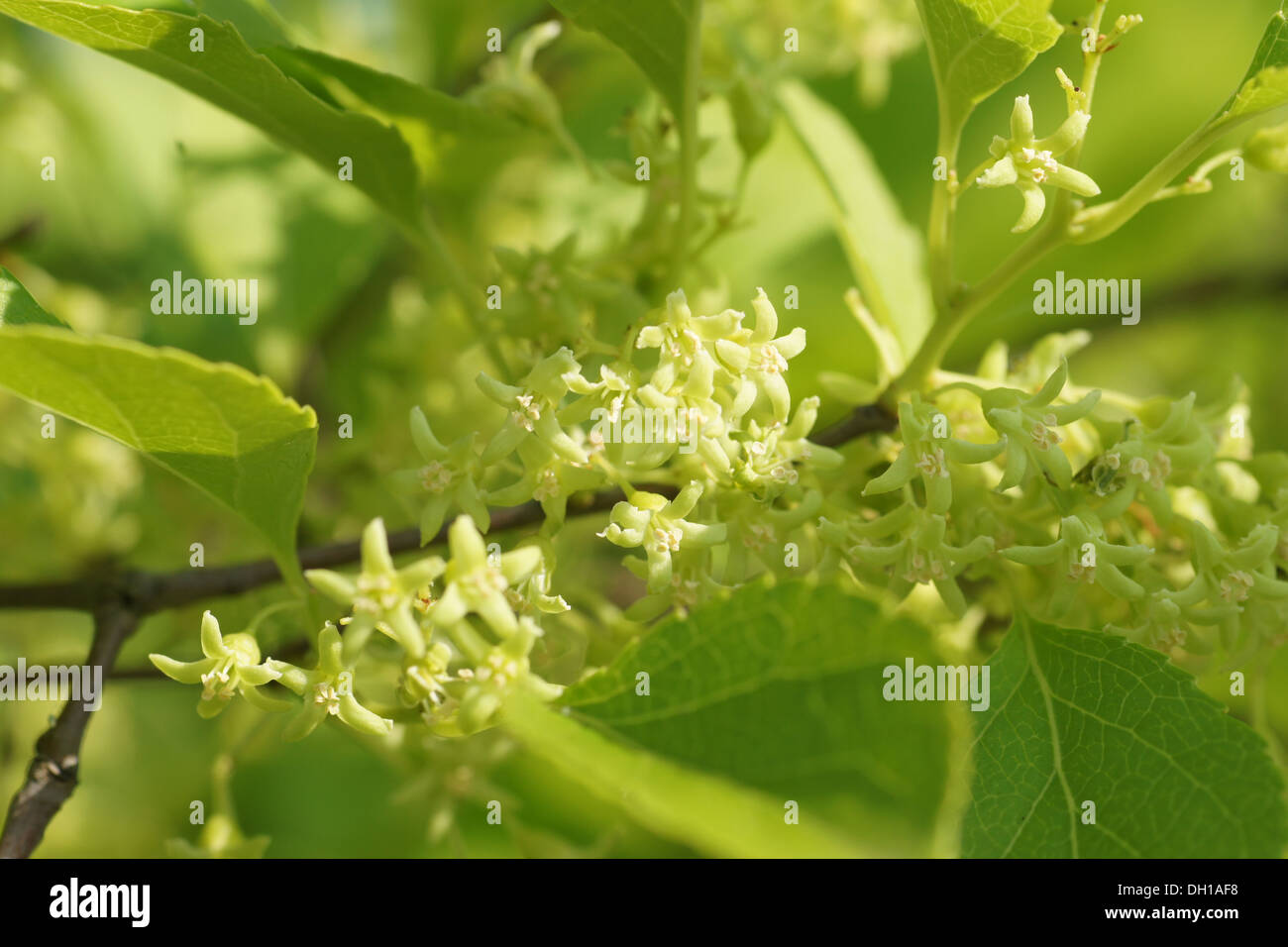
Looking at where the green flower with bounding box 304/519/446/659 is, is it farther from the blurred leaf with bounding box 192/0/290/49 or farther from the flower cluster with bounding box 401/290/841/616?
the blurred leaf with bounding box 192/0/290/49

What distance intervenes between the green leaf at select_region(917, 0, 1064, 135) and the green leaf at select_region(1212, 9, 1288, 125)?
238 millimetres

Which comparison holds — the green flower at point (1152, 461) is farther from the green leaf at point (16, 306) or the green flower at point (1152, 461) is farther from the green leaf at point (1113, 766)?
the green leaf at point (16, 306)

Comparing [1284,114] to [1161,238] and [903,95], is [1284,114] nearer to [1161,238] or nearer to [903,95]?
[1161,238]

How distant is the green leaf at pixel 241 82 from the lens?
1452 millimetres

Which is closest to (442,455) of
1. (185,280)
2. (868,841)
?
(868,841)

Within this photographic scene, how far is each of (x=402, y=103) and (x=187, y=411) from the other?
0.77m

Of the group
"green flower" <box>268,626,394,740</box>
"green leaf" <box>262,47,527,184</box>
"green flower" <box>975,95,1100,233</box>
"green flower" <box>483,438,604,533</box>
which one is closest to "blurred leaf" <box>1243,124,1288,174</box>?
"green flower" <box>975,95,1100,233</box>

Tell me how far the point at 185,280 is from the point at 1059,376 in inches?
82.8

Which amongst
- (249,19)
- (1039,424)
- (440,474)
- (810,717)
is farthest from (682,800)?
(249,19)

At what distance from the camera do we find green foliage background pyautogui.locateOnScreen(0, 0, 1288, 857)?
2.46m

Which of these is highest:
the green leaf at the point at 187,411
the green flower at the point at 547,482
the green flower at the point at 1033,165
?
the green flower at the point at 1033,165

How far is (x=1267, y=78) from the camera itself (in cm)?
136

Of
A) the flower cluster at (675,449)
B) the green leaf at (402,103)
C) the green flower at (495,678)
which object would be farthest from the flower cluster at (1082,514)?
the green leaf at (402,103)

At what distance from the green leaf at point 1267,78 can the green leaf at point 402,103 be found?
1.11 metres
